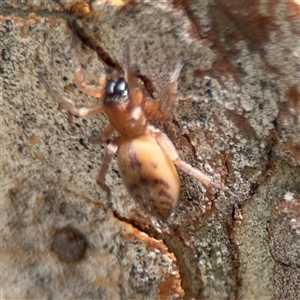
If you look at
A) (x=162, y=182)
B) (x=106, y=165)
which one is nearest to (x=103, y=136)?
(x=106, y=165)

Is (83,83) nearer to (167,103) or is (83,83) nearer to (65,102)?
(65,102)

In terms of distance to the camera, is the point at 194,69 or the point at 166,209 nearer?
the point at 194,69

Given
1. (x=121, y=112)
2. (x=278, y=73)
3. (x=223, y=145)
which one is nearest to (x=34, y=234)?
(x=121, y=112)

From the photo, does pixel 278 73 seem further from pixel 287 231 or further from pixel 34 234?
pixel 34 234

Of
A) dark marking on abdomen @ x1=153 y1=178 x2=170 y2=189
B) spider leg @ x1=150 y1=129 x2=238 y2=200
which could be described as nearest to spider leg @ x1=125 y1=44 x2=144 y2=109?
spider leg @ x1=150 y1=129 x2=238 y2=200

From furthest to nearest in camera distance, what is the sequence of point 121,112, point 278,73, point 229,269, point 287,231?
point 121,112, point 229,269, point 287,231, point 278,73

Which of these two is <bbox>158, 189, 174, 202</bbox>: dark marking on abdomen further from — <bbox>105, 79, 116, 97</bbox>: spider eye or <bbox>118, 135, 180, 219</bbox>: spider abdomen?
<bbox>105, 79, 116, 97</bbox>: spider eye

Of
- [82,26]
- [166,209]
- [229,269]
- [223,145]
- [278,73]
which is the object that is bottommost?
[229,269]
